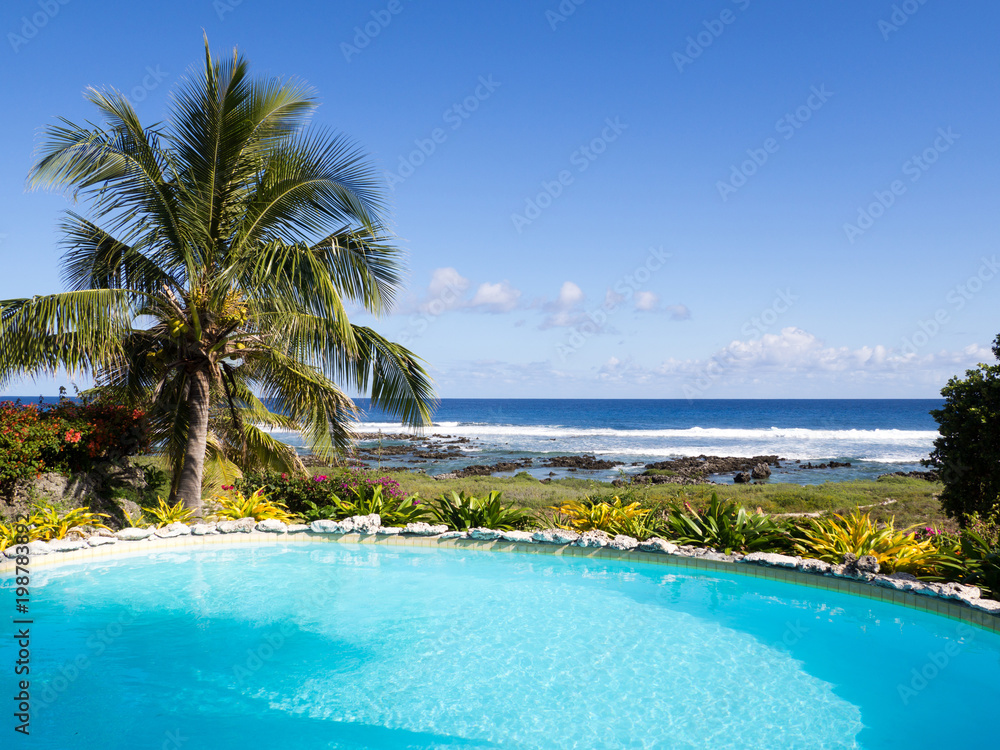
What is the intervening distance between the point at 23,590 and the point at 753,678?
703 cm

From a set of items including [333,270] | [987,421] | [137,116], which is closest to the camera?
[987,421]

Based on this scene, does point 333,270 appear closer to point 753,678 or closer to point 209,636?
point 209,636

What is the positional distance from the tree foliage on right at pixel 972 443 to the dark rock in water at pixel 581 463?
2388 centimetres

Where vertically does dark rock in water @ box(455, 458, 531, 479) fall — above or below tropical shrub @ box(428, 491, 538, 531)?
below

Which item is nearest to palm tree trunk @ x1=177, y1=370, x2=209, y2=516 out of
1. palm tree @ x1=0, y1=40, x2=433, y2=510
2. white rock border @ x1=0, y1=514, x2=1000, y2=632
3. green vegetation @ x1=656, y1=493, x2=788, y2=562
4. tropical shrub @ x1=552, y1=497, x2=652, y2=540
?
palm tree @ x1=0, y1=40, x2=433, y2=510

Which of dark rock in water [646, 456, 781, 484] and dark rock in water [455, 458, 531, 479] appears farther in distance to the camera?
dark rock in water [646, 456, 781, 484]

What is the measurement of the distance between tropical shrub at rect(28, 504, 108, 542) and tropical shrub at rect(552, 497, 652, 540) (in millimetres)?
6609

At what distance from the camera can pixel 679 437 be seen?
5081cm

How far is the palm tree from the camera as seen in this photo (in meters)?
7.94

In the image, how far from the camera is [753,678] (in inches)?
189

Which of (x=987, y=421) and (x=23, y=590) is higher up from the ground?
(x=987, y=421)

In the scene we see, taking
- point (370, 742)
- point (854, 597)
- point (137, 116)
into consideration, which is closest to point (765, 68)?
point (854, 597)

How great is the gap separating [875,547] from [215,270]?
929cm

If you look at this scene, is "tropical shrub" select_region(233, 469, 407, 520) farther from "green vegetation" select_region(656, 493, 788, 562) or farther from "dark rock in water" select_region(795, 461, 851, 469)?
"dark rock in water" select_region(795, 461, 851, 469)
